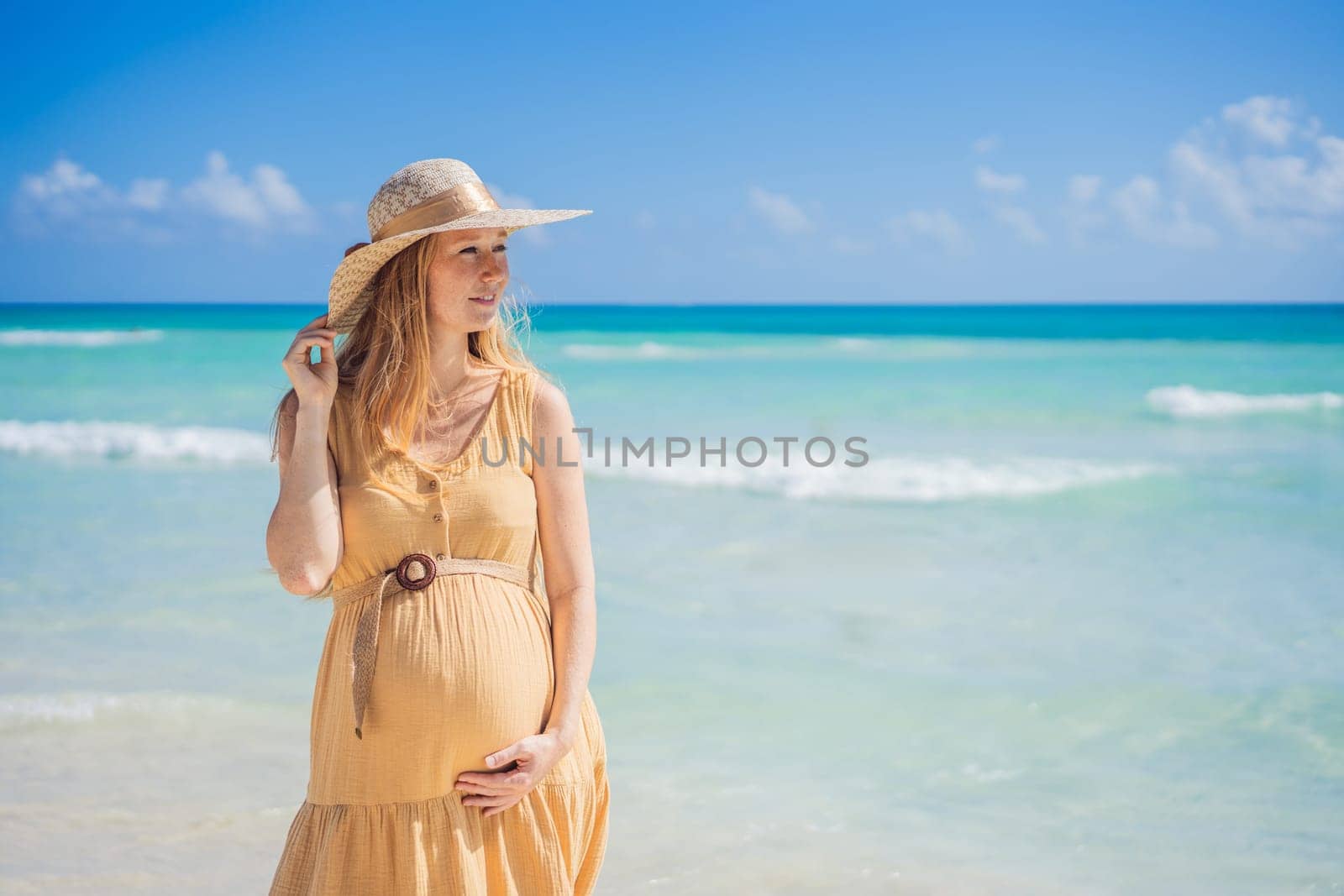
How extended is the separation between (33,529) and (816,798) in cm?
630

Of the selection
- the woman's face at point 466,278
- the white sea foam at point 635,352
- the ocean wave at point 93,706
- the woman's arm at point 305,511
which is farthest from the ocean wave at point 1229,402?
the woman's arm at point 305,511

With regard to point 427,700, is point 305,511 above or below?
above

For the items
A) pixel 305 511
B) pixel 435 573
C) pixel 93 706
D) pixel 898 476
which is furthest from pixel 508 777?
pixel 898 476

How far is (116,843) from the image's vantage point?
3.70m

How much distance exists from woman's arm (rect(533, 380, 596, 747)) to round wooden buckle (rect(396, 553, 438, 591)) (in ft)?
0.82

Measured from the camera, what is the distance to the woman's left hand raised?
201cm

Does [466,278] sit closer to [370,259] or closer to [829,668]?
[370,259]

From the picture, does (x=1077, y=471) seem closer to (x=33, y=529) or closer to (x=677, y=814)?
(x=677, y=814)

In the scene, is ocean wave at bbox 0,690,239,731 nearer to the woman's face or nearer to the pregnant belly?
the pregnant belly

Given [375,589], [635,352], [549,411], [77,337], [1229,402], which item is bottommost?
[375,589]

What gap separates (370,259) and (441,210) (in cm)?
17

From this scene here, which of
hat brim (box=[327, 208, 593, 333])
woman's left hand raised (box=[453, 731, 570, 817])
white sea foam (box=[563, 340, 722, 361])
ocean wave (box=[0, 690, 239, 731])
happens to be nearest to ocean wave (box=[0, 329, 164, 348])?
white sea foam (box=[563, 340, 722, 361])

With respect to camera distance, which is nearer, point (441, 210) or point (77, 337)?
point (441, 210)

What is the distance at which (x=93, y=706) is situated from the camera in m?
4.81
